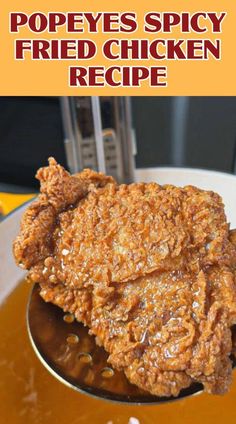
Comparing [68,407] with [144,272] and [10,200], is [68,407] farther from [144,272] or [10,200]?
[10,200]

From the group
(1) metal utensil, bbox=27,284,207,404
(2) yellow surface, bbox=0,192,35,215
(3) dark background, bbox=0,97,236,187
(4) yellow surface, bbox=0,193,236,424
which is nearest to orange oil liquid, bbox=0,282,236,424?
(4) yellow surface, bbox=0,193,236,424

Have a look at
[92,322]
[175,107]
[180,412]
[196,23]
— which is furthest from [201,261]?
[175,107]

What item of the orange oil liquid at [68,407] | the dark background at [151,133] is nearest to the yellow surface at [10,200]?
the dark background at [151,133]

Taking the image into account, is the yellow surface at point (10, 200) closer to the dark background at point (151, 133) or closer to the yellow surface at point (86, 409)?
the dark background at point (151, 133)

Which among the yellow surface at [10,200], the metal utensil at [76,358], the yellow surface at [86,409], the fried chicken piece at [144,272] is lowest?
the yellow surface at [86,409]

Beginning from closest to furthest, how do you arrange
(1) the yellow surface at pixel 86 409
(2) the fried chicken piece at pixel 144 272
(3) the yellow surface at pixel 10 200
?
(2) the fried chicken piece at pixel 144 272 → (1) the yellow surface at pixel 86 409 → (3) the yellow surface at pixel 10 200

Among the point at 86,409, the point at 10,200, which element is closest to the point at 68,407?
the point at 86,409

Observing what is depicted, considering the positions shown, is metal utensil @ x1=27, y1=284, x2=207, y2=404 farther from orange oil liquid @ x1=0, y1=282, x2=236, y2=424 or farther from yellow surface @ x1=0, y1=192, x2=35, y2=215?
yellow surface @ x1=0, y1=192, x2=35, y2=215

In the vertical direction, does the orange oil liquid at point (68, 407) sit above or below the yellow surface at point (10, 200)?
below
